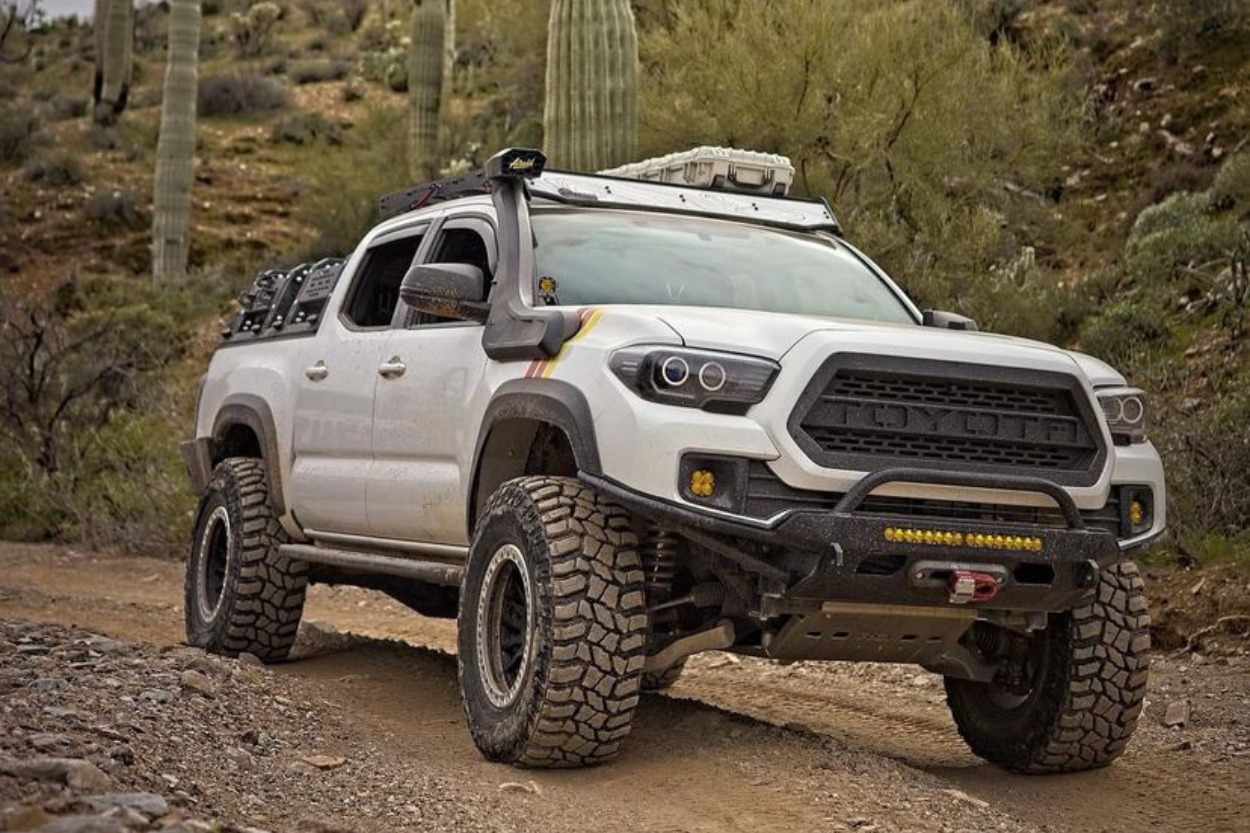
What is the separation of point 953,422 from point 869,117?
1175cm

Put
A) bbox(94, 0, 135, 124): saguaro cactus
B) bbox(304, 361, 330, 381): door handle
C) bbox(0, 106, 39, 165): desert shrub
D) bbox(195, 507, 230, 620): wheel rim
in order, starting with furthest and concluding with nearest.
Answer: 1. bbox(0, 106, 39, 165): desert shrub
2. bbox(94, 0, 135, 124): saguaro cactus
3. bbox(195, 507, 230, 620): wheel rim
4. bbox(304, 361, 330, 381): door handle

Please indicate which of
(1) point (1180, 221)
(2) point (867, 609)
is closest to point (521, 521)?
(2) point (867, 609)

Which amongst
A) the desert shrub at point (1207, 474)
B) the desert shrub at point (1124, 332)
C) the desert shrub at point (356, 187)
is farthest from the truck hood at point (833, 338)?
the desert shrub at point (356, 187)

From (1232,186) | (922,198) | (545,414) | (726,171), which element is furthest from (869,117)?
(545,414)

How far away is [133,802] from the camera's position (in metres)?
4.15

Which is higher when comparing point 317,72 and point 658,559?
point 317,72

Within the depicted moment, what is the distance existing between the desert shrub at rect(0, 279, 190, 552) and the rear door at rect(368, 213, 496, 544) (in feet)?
26.7

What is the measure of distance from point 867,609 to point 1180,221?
46.7 feet

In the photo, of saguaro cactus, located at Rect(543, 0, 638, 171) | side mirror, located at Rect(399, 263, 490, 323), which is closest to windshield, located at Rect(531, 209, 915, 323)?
side mirror, located at Rect(399, 263, 490, 323)

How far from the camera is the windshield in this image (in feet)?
21.6

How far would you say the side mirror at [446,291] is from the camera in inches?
252

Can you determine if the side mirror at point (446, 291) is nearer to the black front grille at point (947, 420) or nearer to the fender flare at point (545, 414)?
the fender flare at point (545, 414)

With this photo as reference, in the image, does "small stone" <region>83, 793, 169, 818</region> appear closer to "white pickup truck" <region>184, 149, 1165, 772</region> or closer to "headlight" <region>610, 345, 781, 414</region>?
"white pickup truck" <region>184, 149, 1165, 772</region>

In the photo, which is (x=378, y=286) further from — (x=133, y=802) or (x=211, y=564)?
(x=133, y=802)
